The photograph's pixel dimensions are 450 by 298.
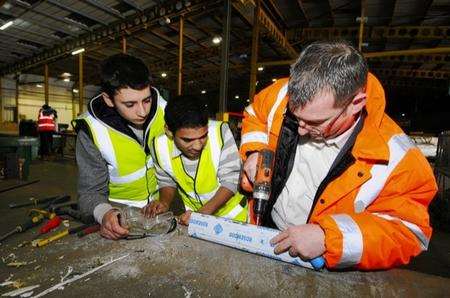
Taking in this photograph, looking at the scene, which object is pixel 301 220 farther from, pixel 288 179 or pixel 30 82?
pixel 30 82

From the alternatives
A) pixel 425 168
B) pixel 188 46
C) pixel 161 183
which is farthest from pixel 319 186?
pixel 188 46

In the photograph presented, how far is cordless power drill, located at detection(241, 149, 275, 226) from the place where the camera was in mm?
1439

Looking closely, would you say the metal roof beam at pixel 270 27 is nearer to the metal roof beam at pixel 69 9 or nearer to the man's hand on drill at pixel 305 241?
the metal roof beam at pixel 69 9

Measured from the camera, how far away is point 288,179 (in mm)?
1500

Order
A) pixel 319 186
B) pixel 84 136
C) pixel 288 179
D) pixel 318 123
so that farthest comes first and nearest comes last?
pixel 84 136 < pixel 288 179 < pixel 319 186 < pixel 318 123

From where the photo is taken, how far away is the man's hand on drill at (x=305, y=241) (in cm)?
112

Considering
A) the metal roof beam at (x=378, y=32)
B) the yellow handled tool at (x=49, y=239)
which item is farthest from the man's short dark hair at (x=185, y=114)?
the metal roof beam at (x=378, y=32)

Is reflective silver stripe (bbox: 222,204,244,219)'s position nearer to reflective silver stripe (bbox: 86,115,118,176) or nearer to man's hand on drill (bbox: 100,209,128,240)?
man's hand on drill (bbox: 100,209,128,240)

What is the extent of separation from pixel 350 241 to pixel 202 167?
112 cm

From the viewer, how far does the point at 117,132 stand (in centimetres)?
203

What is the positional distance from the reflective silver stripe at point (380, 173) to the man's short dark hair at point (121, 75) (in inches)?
57.4

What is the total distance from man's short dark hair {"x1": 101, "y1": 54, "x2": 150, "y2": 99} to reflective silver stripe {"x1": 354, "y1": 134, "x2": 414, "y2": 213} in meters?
1.46

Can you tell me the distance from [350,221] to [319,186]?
25 centimetres

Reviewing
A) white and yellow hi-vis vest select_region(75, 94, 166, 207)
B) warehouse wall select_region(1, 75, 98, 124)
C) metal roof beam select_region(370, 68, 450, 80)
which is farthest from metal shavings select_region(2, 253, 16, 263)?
warehouse wall select_region(1, 75, 98, 124)
